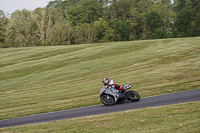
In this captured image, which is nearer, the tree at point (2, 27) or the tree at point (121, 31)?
the tree at point (2, 27)

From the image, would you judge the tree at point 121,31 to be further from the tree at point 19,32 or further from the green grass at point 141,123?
the green grass at point 141,123

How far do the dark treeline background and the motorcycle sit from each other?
70059 mm

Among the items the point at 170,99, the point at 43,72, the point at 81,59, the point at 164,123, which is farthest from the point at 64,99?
the point at 81,59

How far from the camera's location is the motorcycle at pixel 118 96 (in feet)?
43.6

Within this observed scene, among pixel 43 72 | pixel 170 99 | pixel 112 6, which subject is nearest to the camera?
pixel 170 99

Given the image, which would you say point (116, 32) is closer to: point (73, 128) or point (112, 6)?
point (112, 6)

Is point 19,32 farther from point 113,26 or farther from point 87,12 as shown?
point 113,26

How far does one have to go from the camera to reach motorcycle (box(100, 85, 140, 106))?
13286 mm

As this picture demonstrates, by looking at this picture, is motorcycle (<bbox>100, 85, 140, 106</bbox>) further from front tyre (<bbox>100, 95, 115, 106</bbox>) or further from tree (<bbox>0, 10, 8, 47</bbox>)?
A: tree (<bbox>0, 10, 8, 47</bbox>)

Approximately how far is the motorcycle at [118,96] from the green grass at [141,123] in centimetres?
262

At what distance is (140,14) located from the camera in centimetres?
9881

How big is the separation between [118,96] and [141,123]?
475 cm

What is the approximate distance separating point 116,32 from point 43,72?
Answer: 6868 centimetres

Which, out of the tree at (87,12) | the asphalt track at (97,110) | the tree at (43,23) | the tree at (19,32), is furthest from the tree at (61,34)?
the asphalt track at (97,110)
